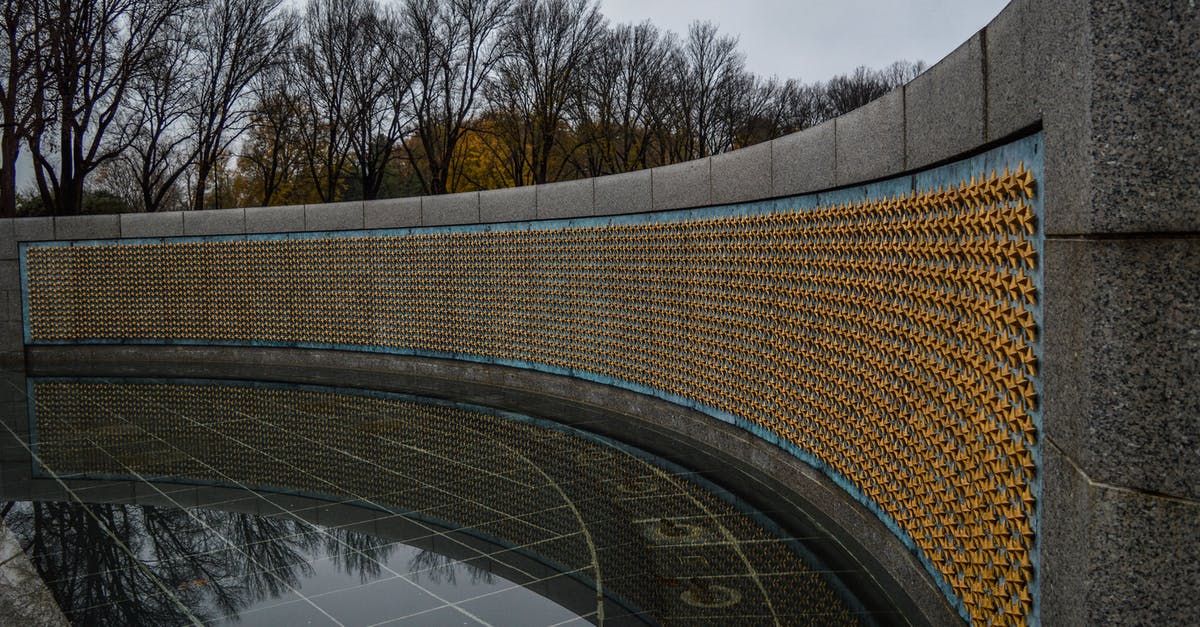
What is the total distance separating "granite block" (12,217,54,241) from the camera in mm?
17719

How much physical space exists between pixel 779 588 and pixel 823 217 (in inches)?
105

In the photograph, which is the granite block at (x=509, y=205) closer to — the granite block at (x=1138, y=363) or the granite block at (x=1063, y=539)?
the granite block at (x=1063, y=539)

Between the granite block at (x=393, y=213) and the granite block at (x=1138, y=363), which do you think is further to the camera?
the granite block at (x=393, y=213)

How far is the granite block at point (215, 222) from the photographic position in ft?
55.2

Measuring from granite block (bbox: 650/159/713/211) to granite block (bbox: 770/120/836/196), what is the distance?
140 cm

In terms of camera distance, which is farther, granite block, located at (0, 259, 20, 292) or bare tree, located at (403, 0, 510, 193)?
bare tree, located at (403, 0, 510, 193)

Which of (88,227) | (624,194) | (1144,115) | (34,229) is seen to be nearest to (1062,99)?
(1144,115)

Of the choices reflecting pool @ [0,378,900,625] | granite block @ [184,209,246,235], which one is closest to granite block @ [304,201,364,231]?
granite block @ [184,209,246,235]

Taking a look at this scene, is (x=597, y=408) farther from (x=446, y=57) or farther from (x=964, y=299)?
(x=446, y=57)

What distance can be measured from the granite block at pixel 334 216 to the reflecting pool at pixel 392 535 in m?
5.72

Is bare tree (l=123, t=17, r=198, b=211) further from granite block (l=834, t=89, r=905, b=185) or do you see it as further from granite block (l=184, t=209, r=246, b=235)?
granite block (l=834, t=89, r=905, b=185)

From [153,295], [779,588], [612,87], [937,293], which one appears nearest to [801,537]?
[779,588]

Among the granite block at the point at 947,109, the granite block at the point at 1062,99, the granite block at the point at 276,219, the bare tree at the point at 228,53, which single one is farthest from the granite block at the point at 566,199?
the bare tree at the point at 228,53

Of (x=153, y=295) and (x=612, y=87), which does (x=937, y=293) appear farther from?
(x=612, y=87)
